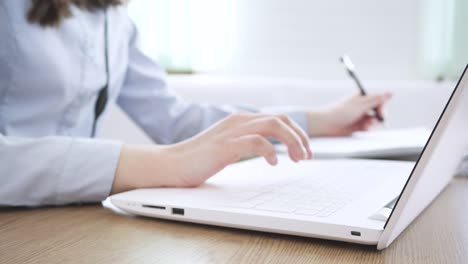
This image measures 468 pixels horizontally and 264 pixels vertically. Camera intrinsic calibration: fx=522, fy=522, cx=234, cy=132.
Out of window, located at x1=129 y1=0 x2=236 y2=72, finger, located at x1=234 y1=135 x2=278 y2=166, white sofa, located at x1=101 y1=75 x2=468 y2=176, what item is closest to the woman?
finger, located at x1=234 y1=135 x2=278 y2=166

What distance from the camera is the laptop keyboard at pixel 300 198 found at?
17.9 inches

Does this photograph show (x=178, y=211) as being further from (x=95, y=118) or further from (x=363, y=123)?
(x=363, y=123)

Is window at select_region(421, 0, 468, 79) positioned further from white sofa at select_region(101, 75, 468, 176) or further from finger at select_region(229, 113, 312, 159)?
finger at select_region(229, 113, 312, 159)

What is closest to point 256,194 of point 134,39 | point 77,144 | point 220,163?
point 220,163

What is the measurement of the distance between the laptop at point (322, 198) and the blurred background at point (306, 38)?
50.5 inches

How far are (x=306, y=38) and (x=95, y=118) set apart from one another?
3.99ft

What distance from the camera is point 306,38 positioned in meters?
2.03

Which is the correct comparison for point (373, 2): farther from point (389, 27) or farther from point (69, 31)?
point (69, 31)

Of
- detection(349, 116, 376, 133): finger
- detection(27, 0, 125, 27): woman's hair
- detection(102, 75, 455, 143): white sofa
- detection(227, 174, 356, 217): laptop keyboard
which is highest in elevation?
detection(27, 0, 125, 27): woman's hair

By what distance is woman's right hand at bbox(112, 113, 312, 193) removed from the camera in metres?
0.57

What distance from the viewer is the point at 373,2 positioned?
1.97 m

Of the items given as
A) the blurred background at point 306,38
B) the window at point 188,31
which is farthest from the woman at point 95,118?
the window at point 188,31

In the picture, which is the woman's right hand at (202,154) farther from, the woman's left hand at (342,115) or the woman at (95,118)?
the woman's left hand at (342,115)

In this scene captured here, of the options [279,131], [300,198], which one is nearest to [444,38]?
[279,131]
